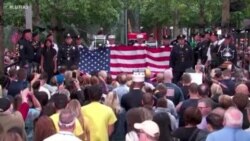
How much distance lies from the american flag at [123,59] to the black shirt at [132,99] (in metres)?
10.2

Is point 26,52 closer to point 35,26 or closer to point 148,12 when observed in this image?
point 35,26

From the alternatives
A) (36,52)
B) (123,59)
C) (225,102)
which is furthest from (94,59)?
(225,102)

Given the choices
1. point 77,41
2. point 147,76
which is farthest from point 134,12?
point 147,76

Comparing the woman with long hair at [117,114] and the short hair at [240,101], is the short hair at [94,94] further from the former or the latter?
the short hair at [240,101]

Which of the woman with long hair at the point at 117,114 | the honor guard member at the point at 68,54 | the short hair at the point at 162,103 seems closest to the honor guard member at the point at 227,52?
the honor guard member at the point at 68,54

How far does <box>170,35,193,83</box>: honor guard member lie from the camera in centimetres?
2223

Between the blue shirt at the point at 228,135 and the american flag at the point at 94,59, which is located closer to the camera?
the blue shirt at the point at 228,135

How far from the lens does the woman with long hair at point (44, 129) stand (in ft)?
29.7

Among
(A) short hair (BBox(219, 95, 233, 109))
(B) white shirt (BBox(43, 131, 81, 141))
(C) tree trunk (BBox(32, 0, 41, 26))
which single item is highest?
(C) tree trunk (BBox(32, 0, 41, 26))

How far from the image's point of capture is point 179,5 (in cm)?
4766

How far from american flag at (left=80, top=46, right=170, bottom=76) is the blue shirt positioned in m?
14.0

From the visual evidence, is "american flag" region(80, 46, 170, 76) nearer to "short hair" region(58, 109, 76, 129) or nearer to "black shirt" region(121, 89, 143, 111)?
"black shirt" region(121, 89, 143, 111)

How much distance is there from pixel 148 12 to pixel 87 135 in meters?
45.7

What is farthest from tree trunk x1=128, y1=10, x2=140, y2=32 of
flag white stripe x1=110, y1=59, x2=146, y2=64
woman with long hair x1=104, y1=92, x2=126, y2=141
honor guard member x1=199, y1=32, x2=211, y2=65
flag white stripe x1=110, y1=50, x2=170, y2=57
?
woman with long hair x1=104, y1=92, x2=126, y2=141
